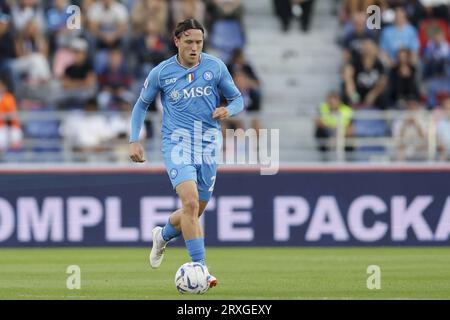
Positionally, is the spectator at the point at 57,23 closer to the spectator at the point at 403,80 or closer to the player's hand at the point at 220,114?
the spectator at the point at 403,80

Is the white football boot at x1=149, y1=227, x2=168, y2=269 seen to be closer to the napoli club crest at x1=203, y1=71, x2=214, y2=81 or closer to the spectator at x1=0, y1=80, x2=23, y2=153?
the napoli club crest at x1=203, y1=71, x2=214, y2=81

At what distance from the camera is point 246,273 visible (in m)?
15.7

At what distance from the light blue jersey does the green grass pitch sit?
1.41 m

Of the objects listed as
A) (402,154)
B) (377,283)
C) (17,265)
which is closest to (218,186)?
(402,154)

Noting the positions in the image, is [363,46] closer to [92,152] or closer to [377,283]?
[92,152]

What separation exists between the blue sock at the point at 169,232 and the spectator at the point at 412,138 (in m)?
8.30

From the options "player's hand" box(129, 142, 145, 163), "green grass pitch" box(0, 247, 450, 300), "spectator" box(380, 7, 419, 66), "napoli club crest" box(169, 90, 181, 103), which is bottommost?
"green grass pitch" box(0, 247, 450, 300)

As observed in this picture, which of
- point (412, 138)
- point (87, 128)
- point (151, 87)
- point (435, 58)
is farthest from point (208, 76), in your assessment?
point (435, 58)

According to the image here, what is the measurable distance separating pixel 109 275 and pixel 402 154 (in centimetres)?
779

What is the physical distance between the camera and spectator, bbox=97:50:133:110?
75.4ft

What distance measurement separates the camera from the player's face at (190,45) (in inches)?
517

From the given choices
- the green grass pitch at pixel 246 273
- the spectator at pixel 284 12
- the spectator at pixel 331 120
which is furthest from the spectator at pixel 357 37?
the green grass pitch at pixel 246 273

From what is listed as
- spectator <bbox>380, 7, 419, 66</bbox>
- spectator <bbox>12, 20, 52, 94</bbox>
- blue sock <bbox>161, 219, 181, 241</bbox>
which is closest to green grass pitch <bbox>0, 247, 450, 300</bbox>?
blue sock <bbox>161, 219, 181, 241</bbox>

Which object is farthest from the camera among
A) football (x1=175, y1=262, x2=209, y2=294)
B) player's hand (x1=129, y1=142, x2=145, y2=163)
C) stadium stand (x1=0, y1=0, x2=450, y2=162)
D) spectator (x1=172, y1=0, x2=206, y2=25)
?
spectator (x1=172, y1=0, x2=206, y2=25)
